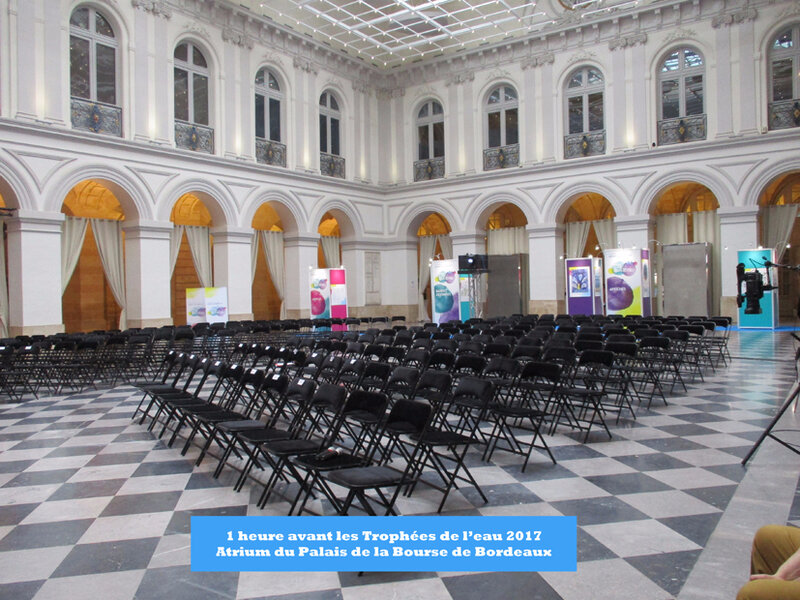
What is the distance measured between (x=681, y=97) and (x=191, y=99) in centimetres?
1256

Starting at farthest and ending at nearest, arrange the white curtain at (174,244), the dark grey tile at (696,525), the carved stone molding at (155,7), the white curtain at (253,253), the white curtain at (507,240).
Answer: the white curtain at (507,240) → the white curtain at (253,253) → the white curtain at (174,244) → the carved stone molding at (155,7) → the dark grey tile at (696,525)

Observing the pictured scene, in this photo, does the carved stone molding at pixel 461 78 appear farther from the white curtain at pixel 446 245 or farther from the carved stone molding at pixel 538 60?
the white curtain at pixel 446 245

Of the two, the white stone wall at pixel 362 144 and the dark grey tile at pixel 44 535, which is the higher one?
Answer: the white stone wall at pixel 362 144

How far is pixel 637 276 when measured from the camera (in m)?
14.4

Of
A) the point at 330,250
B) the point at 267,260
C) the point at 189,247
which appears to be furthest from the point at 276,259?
the point at 189,247

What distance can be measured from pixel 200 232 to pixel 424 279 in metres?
7.73

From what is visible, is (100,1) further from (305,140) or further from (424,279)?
(424,279)

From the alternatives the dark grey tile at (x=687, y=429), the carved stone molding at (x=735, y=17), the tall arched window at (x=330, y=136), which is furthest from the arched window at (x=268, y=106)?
the dark grey tile at (x=687, y=429)

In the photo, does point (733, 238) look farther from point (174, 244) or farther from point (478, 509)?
point (478, 509)

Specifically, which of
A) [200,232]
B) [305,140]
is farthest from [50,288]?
[305,140]

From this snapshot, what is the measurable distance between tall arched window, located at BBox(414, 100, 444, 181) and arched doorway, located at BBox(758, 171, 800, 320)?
9.18 m

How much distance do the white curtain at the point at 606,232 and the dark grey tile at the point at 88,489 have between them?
16380 millimetres

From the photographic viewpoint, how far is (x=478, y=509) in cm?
375

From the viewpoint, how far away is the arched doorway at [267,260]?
17859 mm
